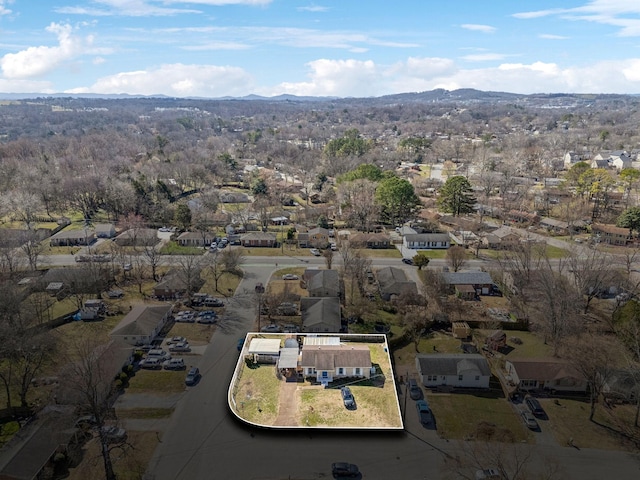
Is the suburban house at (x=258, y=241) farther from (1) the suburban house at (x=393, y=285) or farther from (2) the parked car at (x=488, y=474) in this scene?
(2) the parked car at (x=488, y=474)

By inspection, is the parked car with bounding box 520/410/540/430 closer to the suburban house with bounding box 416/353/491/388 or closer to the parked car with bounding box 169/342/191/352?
the suburban house with bounding box 416/353/491/388

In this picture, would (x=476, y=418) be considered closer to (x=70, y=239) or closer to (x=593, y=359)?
(x=593, y=359)

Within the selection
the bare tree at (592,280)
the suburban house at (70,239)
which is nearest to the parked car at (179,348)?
the suburban house at (70,239)

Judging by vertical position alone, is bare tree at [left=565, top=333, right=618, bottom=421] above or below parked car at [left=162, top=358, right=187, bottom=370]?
above

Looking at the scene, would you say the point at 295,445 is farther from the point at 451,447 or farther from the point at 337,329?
the point at 337,329

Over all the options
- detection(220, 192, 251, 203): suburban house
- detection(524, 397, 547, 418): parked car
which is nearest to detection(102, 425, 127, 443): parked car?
detection(524, 397, 547, 418): parked car

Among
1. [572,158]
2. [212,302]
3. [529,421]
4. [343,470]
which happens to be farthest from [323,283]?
[572,158]
